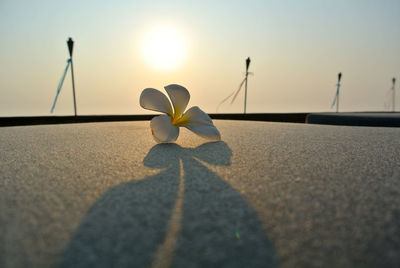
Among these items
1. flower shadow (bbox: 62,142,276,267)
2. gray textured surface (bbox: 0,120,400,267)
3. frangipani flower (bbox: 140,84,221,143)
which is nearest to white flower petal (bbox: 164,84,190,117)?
frangipani flower (bbox: 140,84,221,143)

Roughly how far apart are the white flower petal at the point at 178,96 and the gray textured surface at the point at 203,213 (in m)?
0.33

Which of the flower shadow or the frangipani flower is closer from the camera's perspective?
the flower shadow

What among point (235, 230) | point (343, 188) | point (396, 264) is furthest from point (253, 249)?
point (343, 188)

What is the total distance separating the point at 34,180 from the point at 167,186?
1.18ft

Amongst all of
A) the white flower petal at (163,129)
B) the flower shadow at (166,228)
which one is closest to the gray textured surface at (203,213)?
the flower shadow at (166,228)

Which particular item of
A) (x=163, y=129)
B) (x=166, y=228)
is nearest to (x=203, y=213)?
(x=166, y=228)

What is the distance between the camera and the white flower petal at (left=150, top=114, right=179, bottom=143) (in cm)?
103

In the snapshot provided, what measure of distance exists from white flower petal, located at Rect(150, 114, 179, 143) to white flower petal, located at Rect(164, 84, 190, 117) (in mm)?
69

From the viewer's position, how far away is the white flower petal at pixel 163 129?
3.39 feet

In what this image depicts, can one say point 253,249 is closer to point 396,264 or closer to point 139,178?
point 396,264

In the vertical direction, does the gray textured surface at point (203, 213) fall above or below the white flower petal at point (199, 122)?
below

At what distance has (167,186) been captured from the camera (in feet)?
1.99

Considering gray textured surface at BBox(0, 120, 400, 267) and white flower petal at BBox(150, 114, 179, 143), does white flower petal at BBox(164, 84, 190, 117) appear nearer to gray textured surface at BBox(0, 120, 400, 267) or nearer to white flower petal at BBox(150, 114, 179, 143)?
white flower petal at BBox(150, 114, 179, 143)

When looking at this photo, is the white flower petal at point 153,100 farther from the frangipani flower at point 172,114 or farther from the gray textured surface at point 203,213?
the gray textured surface at point 203,213
